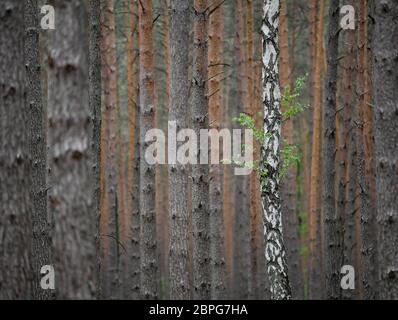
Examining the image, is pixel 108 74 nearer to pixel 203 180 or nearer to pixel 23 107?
pixel 203 180

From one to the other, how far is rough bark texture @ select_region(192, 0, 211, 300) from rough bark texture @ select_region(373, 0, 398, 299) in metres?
3.13

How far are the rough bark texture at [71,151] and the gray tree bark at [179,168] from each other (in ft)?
10.5

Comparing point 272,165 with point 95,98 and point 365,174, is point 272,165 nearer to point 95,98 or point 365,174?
point 95,98

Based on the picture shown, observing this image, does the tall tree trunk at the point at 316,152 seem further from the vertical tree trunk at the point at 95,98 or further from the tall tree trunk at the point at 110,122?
the vertical tree trunk at the point at 95,98

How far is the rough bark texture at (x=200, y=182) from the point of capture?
8273mm

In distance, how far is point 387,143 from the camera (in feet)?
18.5

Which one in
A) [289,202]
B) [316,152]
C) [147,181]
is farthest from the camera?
[289,202]

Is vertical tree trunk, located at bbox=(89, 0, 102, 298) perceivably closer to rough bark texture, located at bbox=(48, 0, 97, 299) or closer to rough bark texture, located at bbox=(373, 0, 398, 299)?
rough bark texture, located at bbox=(48, 0, 97, 299)

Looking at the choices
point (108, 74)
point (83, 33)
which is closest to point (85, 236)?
point (83, 33)

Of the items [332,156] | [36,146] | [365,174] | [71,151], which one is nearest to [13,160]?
[71,151]

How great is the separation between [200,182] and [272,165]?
4.41 ft

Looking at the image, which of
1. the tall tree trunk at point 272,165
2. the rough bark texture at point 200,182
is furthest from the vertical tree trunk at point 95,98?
the tall tree trunk at point 272,165

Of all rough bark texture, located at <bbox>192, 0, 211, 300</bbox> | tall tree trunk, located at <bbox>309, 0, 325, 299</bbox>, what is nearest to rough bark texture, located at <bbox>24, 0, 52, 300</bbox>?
rough bark texture, located at <bbox>192, 0, 211, 300</bbox>

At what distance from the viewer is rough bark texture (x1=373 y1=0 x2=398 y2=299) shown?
5617mm
